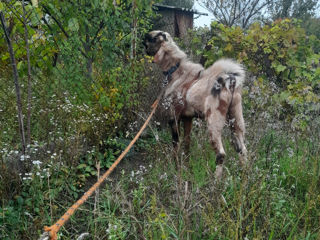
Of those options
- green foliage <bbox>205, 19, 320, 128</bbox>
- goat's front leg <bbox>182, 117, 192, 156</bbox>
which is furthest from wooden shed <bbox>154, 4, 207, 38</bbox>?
goat's front leg <bbox>182, 117, 192, 156</bbox>

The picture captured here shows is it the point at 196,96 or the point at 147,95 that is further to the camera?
the point at 147,95

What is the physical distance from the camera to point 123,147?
423cm

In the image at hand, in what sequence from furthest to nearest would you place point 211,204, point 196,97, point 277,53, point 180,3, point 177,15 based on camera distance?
point 180,3
point 177,15
point 277,53
point 196,97
point 211,204

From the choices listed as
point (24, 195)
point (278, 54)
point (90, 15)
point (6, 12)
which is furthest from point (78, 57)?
point (278, 54)

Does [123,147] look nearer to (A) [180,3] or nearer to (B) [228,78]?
(B) [228,78]

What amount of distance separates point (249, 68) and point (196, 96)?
3.29 m

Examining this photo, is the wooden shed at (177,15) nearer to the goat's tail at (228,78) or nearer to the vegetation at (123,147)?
the vegetation at (123,147)

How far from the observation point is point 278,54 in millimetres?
6059

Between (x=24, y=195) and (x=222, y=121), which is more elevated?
(x=222, y=121)

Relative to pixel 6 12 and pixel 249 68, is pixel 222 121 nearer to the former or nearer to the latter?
pixel 6 12

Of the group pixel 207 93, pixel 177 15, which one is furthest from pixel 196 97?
pixel 177 15

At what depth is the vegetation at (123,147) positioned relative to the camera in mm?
2119

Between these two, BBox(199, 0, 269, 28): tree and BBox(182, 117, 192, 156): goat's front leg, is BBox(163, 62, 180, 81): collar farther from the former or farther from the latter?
BBox(199, 0, 269, 28): tree

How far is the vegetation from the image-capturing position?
2119 millimetres
